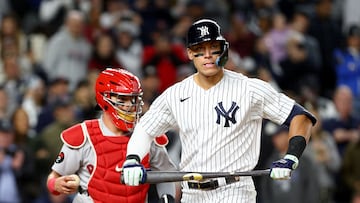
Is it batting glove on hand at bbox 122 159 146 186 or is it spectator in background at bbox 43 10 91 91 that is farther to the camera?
spectator in background at bbox 43 10 91 91

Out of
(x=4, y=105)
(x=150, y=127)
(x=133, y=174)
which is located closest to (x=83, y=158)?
(x=150, y=127)

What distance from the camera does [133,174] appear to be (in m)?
8.04

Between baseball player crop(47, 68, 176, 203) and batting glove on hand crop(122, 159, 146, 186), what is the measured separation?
1.69 feet

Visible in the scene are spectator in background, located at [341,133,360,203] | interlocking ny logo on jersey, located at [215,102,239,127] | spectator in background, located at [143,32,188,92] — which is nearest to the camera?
interlocking ny logo on jersey, located at [215,102,239,127]

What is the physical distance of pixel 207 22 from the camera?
8391 mm

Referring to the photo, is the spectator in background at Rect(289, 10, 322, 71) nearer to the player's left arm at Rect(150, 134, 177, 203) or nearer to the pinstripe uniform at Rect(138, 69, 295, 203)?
the player's left arm at Rect(150, 134, 177, 203)

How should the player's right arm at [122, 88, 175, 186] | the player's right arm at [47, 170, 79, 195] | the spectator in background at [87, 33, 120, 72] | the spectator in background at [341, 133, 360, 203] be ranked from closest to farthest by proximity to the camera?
1. the player's right arm at [122, 88, 175, 186]
2. the player's right arm at [47, 170, 79, 195]
3. the spectator in background at [341, 133, 360, 203]
4. the spectator in background at [87, 33, 120, 72]

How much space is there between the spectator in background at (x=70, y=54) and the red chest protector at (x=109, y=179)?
7.14 metres

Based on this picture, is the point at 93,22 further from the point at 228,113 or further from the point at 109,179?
the point at 228,113

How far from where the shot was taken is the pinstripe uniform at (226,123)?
8.33 metres

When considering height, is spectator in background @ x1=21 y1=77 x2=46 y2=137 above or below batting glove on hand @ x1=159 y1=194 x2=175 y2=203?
above

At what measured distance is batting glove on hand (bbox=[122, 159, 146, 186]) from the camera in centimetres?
803

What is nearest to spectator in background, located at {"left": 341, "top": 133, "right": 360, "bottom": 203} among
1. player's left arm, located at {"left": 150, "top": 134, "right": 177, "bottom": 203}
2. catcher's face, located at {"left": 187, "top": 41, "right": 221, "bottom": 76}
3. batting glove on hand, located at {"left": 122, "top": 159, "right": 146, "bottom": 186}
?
player's left arm, located at {"left": 150, "top": 134, "right": 177, "bottom": 203}

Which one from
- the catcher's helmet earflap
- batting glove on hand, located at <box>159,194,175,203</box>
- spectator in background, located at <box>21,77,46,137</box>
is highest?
spectator in background, located at <box>21,77,46,137</box>
